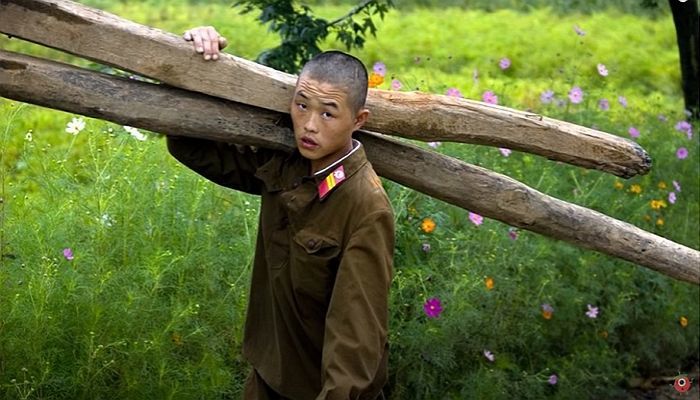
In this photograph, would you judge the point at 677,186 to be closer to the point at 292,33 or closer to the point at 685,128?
the point at 685,128

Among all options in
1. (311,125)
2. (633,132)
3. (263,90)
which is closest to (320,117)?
(311,125)

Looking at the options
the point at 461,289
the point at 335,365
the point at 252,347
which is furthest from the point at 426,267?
the point at 335,365

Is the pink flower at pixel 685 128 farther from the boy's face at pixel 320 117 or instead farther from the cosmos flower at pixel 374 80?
the boy's face at pixel 320 117

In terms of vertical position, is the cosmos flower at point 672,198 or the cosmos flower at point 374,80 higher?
the cosmos flower at point 374,80

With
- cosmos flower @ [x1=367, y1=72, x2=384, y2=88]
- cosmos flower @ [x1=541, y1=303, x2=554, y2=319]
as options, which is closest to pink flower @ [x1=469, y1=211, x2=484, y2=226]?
cosmos flower @ [x1=541, y1=303, x2=554, y2=319]

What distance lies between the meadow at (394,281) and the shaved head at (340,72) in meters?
1.25

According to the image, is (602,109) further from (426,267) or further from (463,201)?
(463,201)

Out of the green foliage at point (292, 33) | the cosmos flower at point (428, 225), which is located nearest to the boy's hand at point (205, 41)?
the cosmos flower at point (428, 225)

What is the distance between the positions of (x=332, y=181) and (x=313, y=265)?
0.22 metres

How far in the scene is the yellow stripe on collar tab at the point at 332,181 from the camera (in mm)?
3311

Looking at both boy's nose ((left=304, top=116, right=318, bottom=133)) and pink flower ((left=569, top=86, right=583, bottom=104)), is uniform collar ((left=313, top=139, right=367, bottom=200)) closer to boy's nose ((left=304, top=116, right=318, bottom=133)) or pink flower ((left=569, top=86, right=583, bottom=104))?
boy's nose ((left=304, top=116, right=318, bottom=133))

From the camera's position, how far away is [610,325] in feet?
18.9

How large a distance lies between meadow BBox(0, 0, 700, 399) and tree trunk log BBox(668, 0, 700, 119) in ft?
2.40

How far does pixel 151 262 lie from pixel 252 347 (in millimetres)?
857
